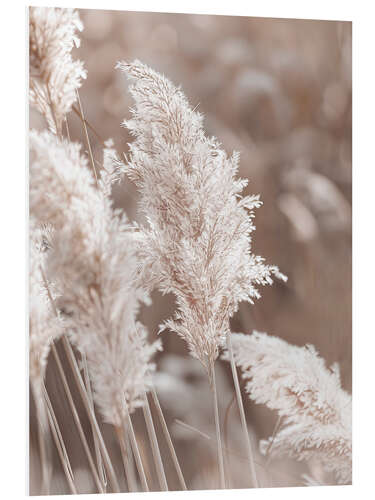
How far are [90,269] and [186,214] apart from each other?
262 mm

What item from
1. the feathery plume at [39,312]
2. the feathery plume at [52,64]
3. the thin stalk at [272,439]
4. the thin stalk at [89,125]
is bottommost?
the thin stalk at [272,439]

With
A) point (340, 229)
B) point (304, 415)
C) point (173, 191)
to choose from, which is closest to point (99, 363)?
point (173, 191)

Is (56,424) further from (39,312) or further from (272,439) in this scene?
(272,439)

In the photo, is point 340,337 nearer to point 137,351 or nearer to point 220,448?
point 220,448

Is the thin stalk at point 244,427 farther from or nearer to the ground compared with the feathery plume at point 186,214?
nearer to the ground

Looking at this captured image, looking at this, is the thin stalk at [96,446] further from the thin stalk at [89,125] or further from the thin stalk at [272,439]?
the thin stalk at [89,125]

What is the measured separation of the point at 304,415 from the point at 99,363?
0.48 m

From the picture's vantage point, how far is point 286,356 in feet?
5.92

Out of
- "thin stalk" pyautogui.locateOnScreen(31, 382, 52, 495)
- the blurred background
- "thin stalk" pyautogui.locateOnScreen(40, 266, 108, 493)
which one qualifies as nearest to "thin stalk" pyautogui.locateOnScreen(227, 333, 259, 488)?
the blurred background

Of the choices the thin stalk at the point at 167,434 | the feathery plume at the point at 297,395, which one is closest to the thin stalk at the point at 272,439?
the feathery plume at the point at 297,395

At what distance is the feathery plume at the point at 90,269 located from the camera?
1.53 metres

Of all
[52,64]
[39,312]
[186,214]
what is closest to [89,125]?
[52,64]

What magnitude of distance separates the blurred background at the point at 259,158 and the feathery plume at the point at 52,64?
0.11 feet

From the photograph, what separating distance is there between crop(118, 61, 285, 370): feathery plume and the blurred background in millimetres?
34
